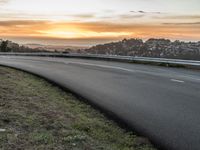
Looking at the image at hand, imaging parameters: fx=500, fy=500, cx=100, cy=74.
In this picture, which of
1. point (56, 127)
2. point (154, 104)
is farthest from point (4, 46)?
point (56, 127)

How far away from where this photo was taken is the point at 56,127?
30.6 feet

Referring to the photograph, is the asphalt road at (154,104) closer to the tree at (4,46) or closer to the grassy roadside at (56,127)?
the grassy roadside at (56,127)

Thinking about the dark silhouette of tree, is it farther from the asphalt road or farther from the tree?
the asphalt road

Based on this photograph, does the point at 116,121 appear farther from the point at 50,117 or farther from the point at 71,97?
the point at 71,97

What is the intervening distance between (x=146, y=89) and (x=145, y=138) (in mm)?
7360

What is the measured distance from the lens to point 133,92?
1547 centimetres

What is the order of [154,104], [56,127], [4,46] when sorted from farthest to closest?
[4,46], [154,104], [56,127]

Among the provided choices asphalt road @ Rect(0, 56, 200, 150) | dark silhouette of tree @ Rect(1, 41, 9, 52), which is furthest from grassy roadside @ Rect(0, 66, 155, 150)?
dark silhouette of tree @ Rect(1, 41, 9, 52)

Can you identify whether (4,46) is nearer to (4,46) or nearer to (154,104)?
(4,46)

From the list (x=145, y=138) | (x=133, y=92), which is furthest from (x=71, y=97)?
(x=145, y=138)

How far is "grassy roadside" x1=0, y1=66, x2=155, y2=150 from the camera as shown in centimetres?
798

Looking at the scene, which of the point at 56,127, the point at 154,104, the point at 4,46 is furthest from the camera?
the point at 4,46

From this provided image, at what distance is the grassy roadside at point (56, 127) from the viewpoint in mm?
7984

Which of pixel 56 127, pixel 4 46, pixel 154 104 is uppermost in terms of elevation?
pixel 56 127
